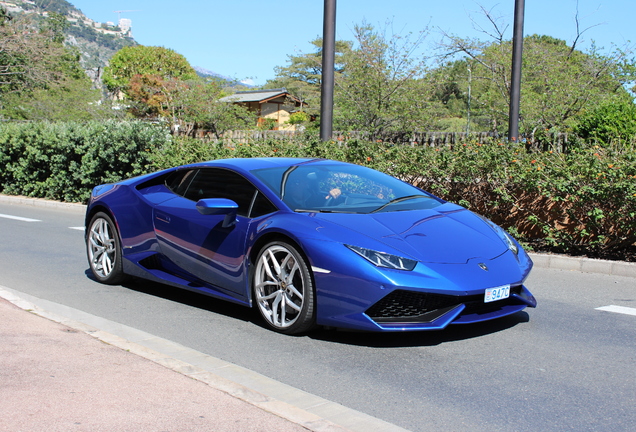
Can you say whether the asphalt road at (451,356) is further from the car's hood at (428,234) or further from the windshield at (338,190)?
the windshield at (338,190)

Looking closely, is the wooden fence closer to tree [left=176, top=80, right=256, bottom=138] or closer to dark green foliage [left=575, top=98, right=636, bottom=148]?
dark green foliage [left=575, top=98, right=636, bottom=148]

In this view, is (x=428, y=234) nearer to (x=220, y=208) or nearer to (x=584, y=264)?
(x=220, y=208)

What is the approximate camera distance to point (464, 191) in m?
10.2

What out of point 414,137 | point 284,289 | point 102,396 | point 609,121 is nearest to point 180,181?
point 284,289

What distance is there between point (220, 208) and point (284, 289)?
96 centimetres

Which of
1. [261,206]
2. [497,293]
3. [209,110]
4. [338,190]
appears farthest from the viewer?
[209,110]

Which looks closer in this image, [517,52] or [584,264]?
[584,264]

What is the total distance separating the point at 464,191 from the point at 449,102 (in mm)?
59632

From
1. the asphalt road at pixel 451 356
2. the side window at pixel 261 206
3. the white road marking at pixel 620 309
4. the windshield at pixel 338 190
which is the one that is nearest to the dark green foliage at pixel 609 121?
the asphalt road at pixel 451 356

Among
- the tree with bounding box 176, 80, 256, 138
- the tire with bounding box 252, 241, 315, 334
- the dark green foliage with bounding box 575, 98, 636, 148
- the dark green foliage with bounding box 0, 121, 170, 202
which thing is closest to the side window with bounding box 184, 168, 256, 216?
the tire with bounding box 252, 241, 315, 334

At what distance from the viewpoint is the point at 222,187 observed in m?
6.28

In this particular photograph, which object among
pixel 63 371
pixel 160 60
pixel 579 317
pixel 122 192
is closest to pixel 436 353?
pixel 579 317

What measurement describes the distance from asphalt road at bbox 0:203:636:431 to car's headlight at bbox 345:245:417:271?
2.18 feet

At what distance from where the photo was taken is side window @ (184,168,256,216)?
596 centimetres
